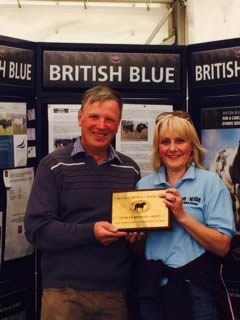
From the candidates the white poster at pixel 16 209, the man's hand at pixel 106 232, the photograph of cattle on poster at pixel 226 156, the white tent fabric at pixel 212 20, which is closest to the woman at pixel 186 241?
the man's hand at pixel 106 232

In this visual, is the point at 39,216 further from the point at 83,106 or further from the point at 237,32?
the point at 237,32

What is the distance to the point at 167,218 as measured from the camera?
1877mm

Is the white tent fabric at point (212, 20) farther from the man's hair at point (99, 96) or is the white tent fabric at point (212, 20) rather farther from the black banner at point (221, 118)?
the man's hair at point (99, 96)

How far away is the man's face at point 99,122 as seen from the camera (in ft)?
6.66

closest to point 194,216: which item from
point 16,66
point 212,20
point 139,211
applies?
point 139,211

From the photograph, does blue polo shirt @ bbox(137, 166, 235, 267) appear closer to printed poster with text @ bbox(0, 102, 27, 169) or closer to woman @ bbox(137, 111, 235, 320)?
woman @ bbox(137, 111, 235, 320)

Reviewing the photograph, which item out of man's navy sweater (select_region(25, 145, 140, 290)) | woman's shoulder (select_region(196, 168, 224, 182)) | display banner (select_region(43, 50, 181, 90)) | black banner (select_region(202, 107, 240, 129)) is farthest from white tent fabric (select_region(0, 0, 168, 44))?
woman's shoulder (select_region(196, 168, 224, 182))

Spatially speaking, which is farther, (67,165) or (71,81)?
(71,81)

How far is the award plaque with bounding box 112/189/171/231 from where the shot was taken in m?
1.90

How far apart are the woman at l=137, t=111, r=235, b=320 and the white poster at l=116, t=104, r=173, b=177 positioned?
2.38 ft

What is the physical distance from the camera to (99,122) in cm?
202

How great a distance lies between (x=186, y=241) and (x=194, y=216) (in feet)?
0.30

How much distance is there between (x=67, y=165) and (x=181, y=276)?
1.92ft

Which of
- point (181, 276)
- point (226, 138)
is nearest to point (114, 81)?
point (226, 138)
